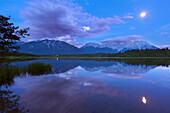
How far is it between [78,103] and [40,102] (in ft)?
10.5

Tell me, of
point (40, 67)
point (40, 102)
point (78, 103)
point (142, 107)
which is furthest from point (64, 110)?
point (40, 67)

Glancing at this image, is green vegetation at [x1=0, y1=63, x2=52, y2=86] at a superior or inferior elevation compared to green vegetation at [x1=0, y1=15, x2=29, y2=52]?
inferior

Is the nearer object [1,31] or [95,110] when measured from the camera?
[95,110]

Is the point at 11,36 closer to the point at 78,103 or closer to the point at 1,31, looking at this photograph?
the point at 1,31

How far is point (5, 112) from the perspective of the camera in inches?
266

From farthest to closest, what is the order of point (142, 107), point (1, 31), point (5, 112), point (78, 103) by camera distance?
point (1, 31) < point (78, 103) < point (142, 107) < point (5, 112)

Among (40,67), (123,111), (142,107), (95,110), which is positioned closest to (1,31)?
(40,67)

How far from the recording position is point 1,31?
55.7ft

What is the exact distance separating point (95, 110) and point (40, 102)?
4.65m

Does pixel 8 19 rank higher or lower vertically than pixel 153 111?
higher

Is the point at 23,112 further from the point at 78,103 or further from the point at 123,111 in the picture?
the point at 123,111

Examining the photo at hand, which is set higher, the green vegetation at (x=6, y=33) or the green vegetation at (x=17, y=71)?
the green vegetation at (x=6, y=33)

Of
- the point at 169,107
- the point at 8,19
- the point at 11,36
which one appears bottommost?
the point at 169,107

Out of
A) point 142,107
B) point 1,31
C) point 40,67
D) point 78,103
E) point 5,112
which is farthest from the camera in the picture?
point 40,67
